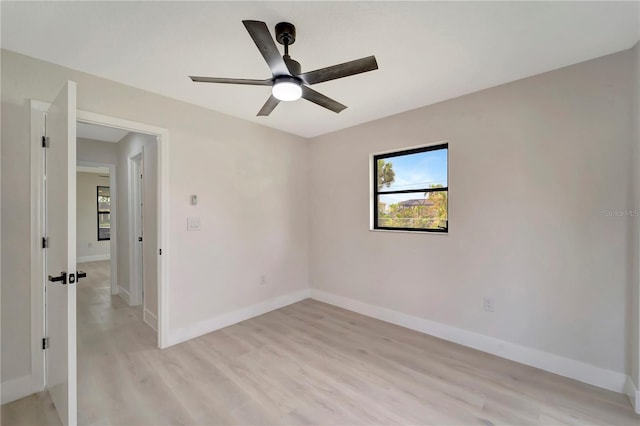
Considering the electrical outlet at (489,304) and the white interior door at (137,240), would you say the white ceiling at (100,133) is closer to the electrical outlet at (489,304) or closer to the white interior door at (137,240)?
the white interior door at (137,240)

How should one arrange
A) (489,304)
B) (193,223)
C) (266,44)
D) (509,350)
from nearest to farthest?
(266,44) < (509,350) < (489,304) < (193,223)

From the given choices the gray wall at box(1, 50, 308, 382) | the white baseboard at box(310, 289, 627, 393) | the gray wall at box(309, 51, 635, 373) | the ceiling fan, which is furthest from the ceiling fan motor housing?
Result: the white baseboard at box(310, 289, 627, 393)

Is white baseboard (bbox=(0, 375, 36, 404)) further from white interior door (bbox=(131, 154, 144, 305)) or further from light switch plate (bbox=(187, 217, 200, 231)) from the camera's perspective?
white interior door (bbox=(131, 154, 144, 305))

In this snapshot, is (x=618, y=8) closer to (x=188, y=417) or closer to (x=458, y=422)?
(x=458, y=422)

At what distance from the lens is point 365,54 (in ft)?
6.57

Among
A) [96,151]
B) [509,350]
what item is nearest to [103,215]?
[96,151]

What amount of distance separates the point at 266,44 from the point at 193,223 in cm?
217

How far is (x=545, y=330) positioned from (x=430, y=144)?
6.66 ft

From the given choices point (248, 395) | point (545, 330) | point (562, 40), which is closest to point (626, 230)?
point (545, 330)

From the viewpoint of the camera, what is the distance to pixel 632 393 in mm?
1850

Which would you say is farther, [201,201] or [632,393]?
[201,201]

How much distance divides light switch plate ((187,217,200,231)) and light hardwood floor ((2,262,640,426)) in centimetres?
120

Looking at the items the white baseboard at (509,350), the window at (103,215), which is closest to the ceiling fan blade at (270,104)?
the white baseboard at (509,350)

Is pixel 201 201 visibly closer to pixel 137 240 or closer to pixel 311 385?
pixel 137 240
